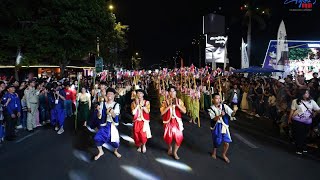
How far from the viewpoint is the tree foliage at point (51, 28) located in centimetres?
2084

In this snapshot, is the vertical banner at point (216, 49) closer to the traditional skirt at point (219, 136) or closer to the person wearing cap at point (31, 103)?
the person wearing cap at point (31, 103)

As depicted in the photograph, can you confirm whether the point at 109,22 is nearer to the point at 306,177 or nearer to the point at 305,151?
the point at 305,151

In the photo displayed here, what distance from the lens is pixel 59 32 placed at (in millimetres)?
22125

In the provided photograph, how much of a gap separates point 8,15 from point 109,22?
21.3 feet

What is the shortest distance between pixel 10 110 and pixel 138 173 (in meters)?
5.39

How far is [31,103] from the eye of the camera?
38.4 ft

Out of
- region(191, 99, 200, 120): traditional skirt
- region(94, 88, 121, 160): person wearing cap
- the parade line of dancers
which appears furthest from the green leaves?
region(94, 88, 121, 160): person wearing cap

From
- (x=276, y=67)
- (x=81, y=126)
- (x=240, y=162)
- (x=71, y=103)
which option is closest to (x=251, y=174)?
(x=240, y=162)

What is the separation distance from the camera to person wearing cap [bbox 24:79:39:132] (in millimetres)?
11586

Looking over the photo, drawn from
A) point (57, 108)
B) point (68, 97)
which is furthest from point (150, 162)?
point (68, 97)

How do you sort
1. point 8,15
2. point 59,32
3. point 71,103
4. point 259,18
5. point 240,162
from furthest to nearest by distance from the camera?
1. point 259,18
2. point 59,32
3. point 8,15
4. point 71,103
5. point 240,162

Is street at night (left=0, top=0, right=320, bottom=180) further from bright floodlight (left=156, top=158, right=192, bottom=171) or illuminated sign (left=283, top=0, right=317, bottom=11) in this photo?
illuminated sign (left=283, top=0, right=317, bottom=11)

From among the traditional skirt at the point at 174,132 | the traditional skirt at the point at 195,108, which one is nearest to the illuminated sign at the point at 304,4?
the traditional skirt at the point at 195,108

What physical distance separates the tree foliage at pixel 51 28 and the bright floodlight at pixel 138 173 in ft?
50.4
